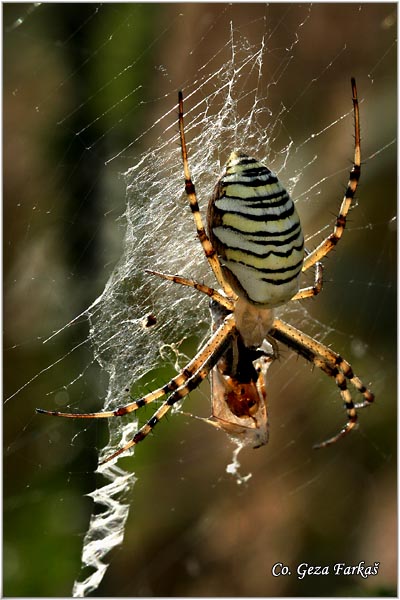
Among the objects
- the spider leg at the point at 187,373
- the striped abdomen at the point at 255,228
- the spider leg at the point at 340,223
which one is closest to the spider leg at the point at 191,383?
A: the spider leg at the point at 187,373

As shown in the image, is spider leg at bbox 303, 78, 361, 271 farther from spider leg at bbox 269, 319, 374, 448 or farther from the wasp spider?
spider leg at bbox 269, 319, 374, 448

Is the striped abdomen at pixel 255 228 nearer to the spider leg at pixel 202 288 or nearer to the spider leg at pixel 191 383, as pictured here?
the spider leg at pixel 202 288

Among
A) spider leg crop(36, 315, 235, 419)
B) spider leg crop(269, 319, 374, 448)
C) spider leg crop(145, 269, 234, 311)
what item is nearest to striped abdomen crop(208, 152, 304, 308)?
spider leg crop(145, 269, 234, 311)

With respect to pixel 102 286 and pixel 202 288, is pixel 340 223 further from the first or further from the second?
pixel 102 286

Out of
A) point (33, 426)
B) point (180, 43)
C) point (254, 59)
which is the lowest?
point (33, 426)

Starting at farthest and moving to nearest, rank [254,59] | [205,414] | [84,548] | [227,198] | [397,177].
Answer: [397,177], [205,414], [84,548], [254,59], [227,198]

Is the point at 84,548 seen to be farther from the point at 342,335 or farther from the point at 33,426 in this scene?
the point at 342,335

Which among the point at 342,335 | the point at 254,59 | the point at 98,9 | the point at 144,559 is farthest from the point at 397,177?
the point at 144,559
